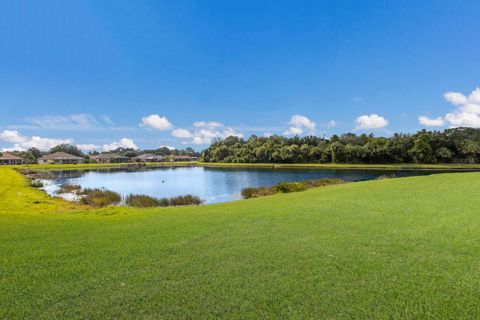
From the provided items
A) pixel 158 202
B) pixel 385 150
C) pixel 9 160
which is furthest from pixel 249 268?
pixel 9 160

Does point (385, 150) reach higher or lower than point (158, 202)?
higher

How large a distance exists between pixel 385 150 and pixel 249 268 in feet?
223

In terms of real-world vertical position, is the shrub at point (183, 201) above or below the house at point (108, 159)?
below

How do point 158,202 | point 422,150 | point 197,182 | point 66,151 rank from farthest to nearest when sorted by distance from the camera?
point 66,151, point 422,150, point 197,182, point 158,202

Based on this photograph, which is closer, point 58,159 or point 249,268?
point 249,268

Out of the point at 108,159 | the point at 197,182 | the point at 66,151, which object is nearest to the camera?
the point at 197,182

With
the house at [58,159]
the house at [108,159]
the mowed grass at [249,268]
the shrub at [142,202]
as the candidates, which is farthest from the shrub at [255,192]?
the house at [108,159]

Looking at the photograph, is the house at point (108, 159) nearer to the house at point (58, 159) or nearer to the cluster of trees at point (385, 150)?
the house at point (58, 159)

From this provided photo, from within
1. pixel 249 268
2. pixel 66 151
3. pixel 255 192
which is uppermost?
pixel 66 151

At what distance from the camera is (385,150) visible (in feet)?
212

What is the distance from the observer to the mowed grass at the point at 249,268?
3.57 metres

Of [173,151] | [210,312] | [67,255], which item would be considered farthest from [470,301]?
[173,151]

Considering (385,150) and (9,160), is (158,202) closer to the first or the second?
(385,150)

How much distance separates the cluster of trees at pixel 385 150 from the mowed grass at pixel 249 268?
207ft
